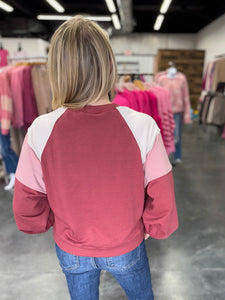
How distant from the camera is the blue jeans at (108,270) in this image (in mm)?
890

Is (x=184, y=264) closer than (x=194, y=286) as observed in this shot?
No

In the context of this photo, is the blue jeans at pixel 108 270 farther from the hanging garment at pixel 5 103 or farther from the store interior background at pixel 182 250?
the hanging garment at pixel 5 103

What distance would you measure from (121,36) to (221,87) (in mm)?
6813

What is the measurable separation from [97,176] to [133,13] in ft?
35.6

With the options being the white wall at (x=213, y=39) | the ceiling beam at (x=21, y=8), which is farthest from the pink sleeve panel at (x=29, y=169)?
the ceiling beam at (x=21, y=8)

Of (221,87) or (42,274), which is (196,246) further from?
(221,87)

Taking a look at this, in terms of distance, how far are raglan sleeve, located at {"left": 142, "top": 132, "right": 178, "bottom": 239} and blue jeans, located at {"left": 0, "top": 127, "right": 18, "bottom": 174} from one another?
108 inches

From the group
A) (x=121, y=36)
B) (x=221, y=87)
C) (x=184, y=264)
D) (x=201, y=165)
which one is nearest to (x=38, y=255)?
(x=184, y=264)

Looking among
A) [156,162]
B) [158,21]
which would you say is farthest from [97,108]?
[158,21]

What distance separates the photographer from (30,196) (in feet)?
2.86

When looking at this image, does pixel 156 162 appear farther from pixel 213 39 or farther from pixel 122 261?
pixel 213 39

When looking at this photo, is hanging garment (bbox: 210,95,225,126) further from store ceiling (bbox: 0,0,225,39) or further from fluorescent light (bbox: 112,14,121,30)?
fluorescent light (bbox: 112,14,121,30)

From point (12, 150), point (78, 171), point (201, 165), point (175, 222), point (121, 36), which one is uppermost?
point (121, 36)

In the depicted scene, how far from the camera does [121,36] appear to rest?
1148cm
